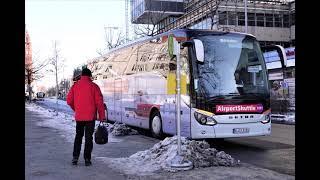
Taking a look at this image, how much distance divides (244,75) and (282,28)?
177ft

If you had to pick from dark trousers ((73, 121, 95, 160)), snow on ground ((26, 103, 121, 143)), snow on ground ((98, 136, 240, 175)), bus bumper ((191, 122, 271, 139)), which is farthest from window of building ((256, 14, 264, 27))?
dark trousers ((73, 121, 95, 160))

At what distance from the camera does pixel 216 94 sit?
11555mm

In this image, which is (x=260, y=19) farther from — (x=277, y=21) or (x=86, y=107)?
(x=86, y=107)

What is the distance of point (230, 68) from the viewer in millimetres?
11820

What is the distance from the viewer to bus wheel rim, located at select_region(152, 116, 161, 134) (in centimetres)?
1392

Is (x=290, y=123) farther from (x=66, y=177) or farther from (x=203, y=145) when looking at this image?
(x=66, y=177)

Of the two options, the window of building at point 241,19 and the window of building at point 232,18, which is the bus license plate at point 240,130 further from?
the window of building at point 241,19

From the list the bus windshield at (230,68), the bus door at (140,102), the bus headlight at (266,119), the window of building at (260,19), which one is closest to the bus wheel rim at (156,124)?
the bus door at (140,102)

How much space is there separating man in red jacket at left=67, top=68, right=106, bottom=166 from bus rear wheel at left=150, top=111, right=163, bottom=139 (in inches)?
207

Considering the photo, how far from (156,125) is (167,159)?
561 centimetres

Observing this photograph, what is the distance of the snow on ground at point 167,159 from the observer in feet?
27.0

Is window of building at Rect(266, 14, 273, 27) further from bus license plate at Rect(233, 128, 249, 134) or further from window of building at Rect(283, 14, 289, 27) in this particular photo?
bus license plate at Rect(233, 128, 249, 134)
